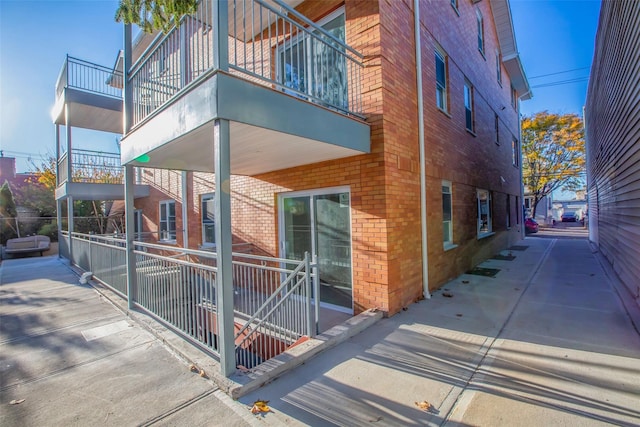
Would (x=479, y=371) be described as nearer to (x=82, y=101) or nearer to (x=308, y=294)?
(x=308, y=294)

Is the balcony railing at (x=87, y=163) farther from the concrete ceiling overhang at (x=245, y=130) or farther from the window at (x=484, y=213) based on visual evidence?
the window at (x=484, y=213)

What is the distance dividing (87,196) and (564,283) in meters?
15.4

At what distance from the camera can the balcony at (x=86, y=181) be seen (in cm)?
1057

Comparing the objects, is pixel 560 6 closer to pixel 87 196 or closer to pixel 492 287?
pixel 492 287

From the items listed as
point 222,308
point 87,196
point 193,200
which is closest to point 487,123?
point 193,200

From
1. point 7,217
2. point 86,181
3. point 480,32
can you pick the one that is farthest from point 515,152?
point 7,217

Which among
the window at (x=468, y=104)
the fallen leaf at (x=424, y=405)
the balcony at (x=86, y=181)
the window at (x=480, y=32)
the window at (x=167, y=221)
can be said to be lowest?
the fallen leaf at (x=424, y=405)

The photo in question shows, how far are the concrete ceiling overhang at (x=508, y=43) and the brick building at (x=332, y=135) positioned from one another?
4698mm

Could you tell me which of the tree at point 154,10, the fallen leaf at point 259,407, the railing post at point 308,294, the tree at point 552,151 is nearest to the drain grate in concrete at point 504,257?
the railing post at point 308,294

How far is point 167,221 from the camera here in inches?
444

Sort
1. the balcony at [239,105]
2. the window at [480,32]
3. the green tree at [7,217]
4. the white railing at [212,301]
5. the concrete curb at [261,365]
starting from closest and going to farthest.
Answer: the concrete curb at [261,365] → the balcony at [239,105] → the white railing at [212,301] → the window at [480,32] → the green tree at [7,217]

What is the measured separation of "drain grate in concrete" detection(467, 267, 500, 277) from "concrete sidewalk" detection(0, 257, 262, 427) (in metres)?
7.25

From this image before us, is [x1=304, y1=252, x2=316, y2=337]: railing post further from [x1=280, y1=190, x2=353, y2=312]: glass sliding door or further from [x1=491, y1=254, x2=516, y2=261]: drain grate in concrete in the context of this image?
[x1=491, y1=254, x2=516, y2=261]: drain grate in concrete

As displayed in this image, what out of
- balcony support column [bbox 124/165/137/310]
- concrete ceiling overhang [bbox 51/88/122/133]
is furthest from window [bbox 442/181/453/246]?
concrete ceiling overhang [bbox 51/88/122/133]
